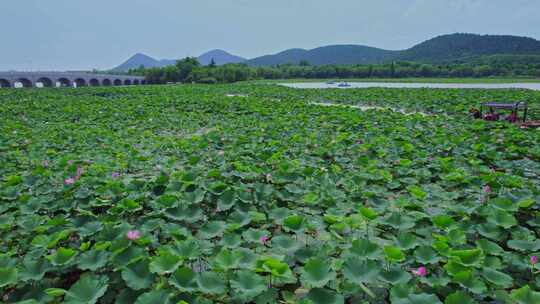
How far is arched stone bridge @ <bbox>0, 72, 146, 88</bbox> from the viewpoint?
156 ft

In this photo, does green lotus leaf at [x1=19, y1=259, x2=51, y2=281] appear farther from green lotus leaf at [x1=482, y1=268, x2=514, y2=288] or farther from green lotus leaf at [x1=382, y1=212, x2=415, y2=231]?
green lotus leaf at [x1=482, y1=268, x2=514, y2=288]

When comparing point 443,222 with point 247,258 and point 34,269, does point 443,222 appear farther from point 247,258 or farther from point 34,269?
point 34,269

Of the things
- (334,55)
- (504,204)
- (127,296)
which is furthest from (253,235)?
(334,55)

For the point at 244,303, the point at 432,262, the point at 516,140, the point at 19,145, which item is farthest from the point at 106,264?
the point at 516,140

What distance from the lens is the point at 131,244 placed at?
1.98 meters

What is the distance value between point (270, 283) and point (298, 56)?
636 feet

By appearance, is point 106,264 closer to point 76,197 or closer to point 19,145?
point 76,197

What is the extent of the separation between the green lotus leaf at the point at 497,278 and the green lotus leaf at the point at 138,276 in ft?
5.55

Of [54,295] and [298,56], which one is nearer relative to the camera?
[54,295]

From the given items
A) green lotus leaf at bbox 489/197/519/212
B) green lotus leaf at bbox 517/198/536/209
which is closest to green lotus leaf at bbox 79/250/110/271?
green lotus leaf at bbox 489/197/519/212

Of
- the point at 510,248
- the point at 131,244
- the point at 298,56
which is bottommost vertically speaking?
the point at 510,248

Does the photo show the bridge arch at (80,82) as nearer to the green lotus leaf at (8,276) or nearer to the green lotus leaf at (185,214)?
the green lotus leaf at (185,214)

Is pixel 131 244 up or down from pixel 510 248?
up

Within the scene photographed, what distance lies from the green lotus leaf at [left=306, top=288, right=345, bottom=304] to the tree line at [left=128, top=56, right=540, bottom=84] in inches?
2009
